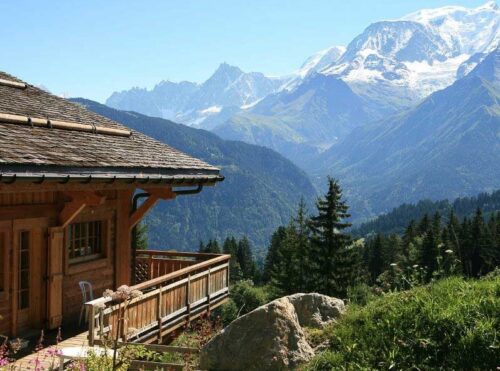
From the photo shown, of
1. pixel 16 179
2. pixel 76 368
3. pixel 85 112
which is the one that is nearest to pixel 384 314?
pixel 76 368

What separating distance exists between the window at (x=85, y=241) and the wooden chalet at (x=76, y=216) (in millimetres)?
22

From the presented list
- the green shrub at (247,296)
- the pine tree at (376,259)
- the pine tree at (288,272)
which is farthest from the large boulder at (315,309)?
the pine tree at (376,259)

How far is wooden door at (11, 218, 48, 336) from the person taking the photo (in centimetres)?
1027

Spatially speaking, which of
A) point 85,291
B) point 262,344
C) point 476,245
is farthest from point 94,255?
point 476,245

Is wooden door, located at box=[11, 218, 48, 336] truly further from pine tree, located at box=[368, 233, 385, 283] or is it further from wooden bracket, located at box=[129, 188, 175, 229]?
pine tree, located at box=[368, 233, 385, 283]

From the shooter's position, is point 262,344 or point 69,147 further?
point 69,147

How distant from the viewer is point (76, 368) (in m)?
5.87

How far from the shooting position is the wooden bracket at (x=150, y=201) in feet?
44.8

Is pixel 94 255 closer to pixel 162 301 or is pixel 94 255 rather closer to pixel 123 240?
pixel 123 240

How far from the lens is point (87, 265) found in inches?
481

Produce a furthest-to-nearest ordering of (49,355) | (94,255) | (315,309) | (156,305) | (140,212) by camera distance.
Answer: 1. (140,212)
2. (94,255)
3. (156,305)
4. (49,355)
5. (315,309)

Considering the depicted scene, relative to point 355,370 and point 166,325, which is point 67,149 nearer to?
point 166,325

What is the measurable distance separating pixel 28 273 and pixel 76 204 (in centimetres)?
151

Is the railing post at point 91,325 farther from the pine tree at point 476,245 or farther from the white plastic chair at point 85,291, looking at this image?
the pine tree at point 476,245
